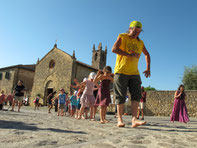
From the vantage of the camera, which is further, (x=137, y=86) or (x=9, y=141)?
(x=137, y=86)

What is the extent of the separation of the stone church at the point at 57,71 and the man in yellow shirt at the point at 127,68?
19.6m

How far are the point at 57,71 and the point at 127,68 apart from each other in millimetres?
23174

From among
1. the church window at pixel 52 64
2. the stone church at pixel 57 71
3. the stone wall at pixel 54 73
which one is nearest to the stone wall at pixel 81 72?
the stone church at pixel 57 71

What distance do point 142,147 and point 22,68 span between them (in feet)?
112

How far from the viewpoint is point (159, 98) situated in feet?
51.4

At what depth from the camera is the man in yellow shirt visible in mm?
3326

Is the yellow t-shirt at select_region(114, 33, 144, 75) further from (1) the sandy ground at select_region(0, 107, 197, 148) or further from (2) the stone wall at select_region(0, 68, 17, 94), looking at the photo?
(2) the stone wall at select_region(0, 68, 17, 94)

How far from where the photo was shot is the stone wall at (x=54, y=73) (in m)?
23.9

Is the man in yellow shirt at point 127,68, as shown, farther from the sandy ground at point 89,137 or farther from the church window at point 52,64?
the church window at point 52,64

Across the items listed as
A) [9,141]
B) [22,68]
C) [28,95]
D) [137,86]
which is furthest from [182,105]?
[22,68]

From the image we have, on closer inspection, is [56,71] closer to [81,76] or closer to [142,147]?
[81,76]

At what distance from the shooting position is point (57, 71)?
25453 millimetres

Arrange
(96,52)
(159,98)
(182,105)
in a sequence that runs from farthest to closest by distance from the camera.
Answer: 1. (96,52)
2. (159,98)
3. (182,105)

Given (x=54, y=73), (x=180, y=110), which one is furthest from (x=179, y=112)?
(x=54, y=73)
